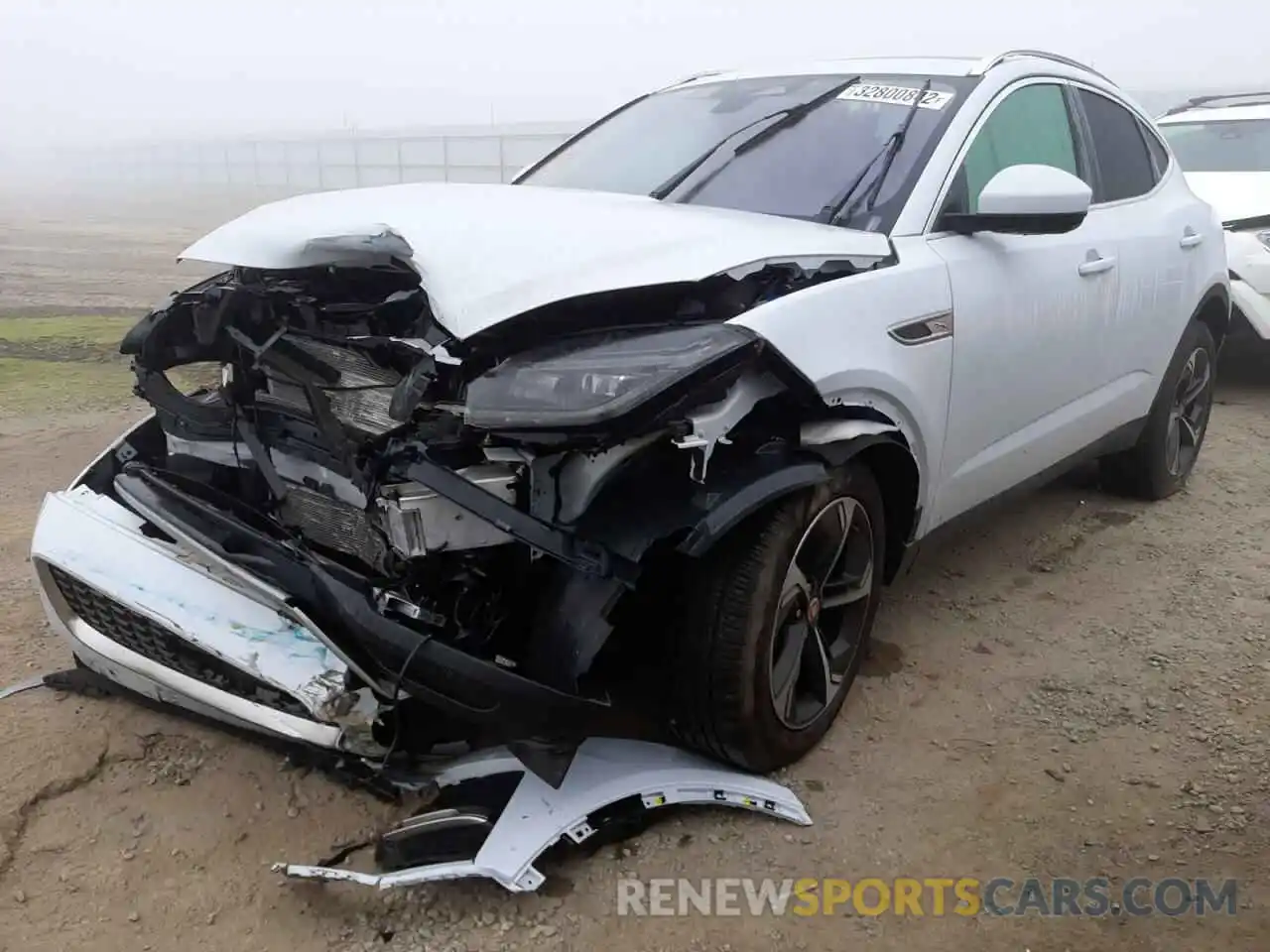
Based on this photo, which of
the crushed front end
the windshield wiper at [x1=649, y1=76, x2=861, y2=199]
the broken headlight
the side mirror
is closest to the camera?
the broken headlight

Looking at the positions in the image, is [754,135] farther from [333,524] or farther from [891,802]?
[891,802]

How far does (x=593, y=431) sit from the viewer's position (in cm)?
204

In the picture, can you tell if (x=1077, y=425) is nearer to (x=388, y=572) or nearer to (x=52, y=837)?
(x=388, y=572)

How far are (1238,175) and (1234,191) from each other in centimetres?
35

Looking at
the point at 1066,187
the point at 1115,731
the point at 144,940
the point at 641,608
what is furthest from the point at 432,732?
the point at 1066,187

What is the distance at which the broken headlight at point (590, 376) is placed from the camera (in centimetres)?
204

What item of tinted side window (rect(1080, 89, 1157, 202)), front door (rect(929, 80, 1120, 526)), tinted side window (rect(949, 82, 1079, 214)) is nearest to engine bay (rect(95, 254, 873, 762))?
front door (rect(929, 80, 1120, 526))

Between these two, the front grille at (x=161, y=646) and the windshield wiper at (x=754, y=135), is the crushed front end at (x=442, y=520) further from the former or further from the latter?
the windshield wiper at (x=754, y=135)

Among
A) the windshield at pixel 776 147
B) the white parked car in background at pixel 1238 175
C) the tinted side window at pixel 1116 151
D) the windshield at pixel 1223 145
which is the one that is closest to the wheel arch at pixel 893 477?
the windshield at pixel 776 147

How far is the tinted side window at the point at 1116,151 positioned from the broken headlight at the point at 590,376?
2280mm

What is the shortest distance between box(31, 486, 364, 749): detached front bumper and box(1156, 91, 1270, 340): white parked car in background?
5459 mm

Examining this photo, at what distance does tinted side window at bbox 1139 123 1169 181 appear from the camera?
4336 mm

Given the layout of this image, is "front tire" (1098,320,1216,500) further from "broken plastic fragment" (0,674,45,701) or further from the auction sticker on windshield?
"broken plastic fragment" (0,674,45,701)

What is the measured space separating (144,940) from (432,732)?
27.9 inches
